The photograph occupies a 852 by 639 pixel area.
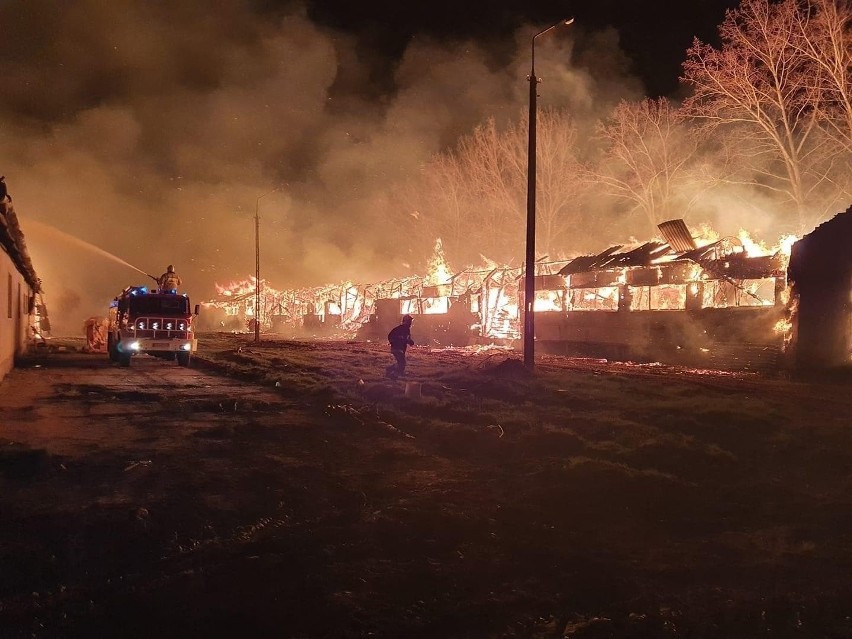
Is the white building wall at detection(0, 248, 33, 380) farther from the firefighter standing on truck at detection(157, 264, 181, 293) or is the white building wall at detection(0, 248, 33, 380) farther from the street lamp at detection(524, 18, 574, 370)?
the street lamp at detection(524, 18, 574, 370)

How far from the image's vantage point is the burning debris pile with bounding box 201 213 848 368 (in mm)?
18250

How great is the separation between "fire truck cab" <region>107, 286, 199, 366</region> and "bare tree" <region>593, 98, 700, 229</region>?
2773cm

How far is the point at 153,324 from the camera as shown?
20250mm

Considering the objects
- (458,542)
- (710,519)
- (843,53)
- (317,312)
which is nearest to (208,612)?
(458,542)

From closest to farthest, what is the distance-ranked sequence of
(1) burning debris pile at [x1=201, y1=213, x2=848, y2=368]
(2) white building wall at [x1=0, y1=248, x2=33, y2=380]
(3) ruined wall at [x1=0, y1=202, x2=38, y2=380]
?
1. (3) ruined wall at [x1=0, y1=202, x2=38, y2=380]
2. (2) white building wall at [x1=0, y1=248, x2=33, y2=380]
3. (1) burning debris pile at [x1=201, y1=213, x2=848, y2=368]

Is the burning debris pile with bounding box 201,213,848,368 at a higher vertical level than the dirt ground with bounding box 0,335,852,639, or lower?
higher

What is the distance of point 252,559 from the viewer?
14.8ft

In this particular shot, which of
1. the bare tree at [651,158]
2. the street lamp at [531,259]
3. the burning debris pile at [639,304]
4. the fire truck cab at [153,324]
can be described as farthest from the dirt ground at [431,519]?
the bare tree at [651,158]

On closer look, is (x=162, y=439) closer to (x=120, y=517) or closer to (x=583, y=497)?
(x=120, y=517)

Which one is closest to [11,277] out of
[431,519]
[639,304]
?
[431,519]

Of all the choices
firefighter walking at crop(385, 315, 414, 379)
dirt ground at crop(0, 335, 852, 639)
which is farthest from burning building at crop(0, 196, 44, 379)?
firefighter walking at crop(385, 315, 414, 379)

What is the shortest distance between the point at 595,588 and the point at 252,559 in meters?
2.39

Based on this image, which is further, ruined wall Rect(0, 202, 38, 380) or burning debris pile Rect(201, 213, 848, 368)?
burning debris pile Rect(201, 213, 848, 368)

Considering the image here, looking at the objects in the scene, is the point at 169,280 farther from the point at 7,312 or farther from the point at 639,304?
the point at 639,304
